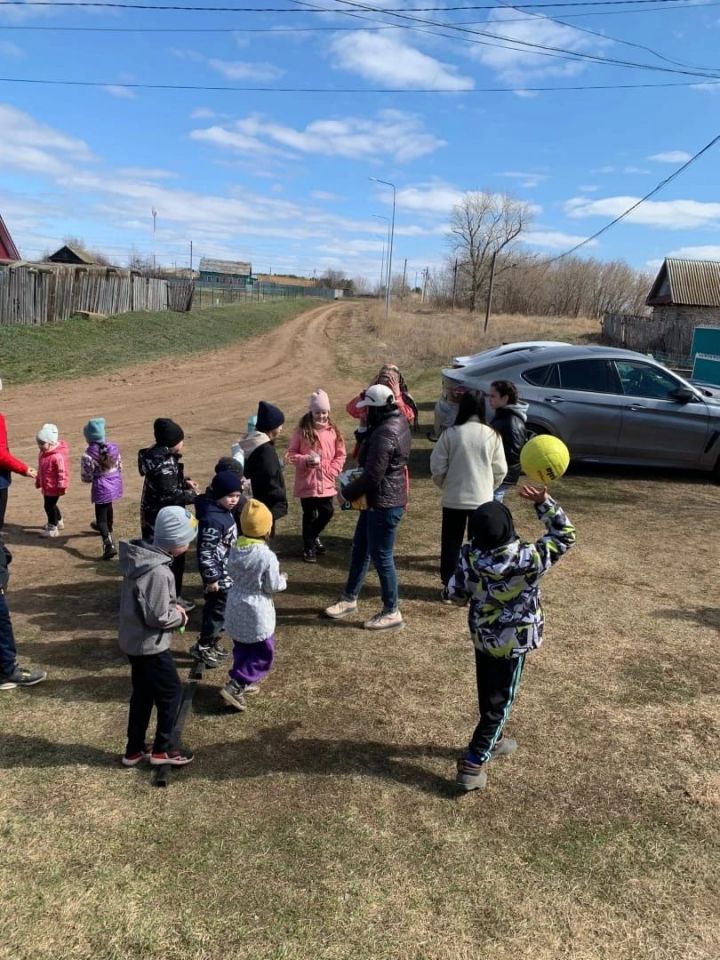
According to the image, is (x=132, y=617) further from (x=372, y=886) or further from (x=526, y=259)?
(x=526, y=259)

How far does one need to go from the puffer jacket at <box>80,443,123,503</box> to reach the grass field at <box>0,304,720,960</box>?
1.23m

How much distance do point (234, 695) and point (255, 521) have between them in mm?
997

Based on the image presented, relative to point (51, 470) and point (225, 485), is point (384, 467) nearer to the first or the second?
point (225, 485)

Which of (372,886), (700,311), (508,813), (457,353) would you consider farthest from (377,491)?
(700,311)

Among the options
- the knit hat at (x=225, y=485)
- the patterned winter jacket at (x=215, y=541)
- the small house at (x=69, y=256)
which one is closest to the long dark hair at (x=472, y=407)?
the knit hat at (x=225, y=485)

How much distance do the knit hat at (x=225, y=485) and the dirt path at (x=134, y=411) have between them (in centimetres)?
203

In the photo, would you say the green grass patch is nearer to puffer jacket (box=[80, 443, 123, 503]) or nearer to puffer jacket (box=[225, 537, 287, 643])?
puffer jacket (box=[80, 443, 123, 503])

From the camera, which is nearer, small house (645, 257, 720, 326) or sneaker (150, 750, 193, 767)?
sneaker (150, 750, 193, 767)

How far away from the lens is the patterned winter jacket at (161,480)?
495 cm

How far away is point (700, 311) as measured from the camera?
3478cm

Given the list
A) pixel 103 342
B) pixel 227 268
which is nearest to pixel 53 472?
pixel 103 342

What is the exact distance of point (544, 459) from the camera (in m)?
3.07

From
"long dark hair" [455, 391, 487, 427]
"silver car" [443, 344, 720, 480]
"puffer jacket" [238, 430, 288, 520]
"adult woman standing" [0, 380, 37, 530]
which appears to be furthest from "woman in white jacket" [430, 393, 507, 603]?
"silver car" [443, 344, 720, 480]

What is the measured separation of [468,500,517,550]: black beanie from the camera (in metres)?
2.89
